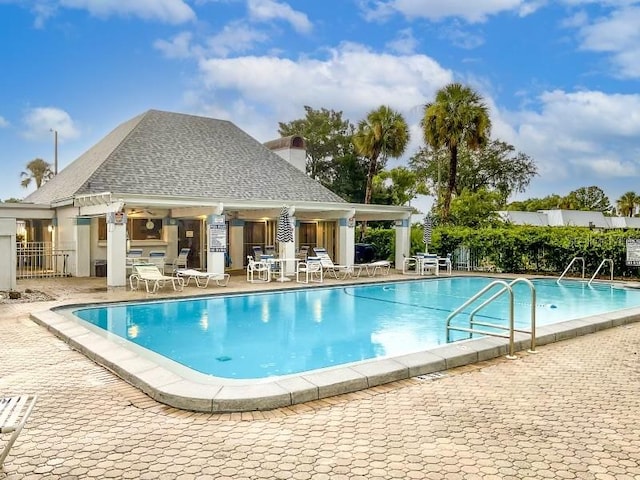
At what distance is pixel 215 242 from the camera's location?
15727 millimetres

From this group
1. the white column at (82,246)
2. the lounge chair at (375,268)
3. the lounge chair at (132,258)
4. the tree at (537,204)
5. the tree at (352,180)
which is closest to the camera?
the lounge chair at (132,258)

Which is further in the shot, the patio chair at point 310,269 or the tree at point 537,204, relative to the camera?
the tree at point 537,204

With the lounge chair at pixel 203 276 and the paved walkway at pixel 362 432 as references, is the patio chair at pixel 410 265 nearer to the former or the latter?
the lounge chair at pixel 203 276

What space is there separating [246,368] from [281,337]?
2.08 meters

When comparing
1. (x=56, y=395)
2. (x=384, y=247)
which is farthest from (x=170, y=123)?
(x=56, y=395)

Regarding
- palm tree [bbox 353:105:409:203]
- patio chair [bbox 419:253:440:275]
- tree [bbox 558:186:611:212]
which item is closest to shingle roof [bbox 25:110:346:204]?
patio chair [bbox 419:253:440:275]

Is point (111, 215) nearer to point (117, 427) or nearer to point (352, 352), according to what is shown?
point (352, 352)

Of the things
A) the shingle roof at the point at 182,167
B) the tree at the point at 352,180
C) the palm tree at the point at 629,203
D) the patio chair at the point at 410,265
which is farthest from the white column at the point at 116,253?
the palm tree at the point at 629,203

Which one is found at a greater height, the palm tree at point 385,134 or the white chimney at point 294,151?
the palm tree at point 385,134

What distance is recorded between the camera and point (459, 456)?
3715mm

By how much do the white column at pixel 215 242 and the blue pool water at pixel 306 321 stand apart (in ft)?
7.87

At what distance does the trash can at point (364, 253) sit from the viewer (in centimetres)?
2456

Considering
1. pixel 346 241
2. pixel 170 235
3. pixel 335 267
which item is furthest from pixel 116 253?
pixel 346 241

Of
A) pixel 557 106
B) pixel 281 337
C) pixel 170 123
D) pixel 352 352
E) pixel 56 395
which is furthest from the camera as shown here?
pixel 557 106
